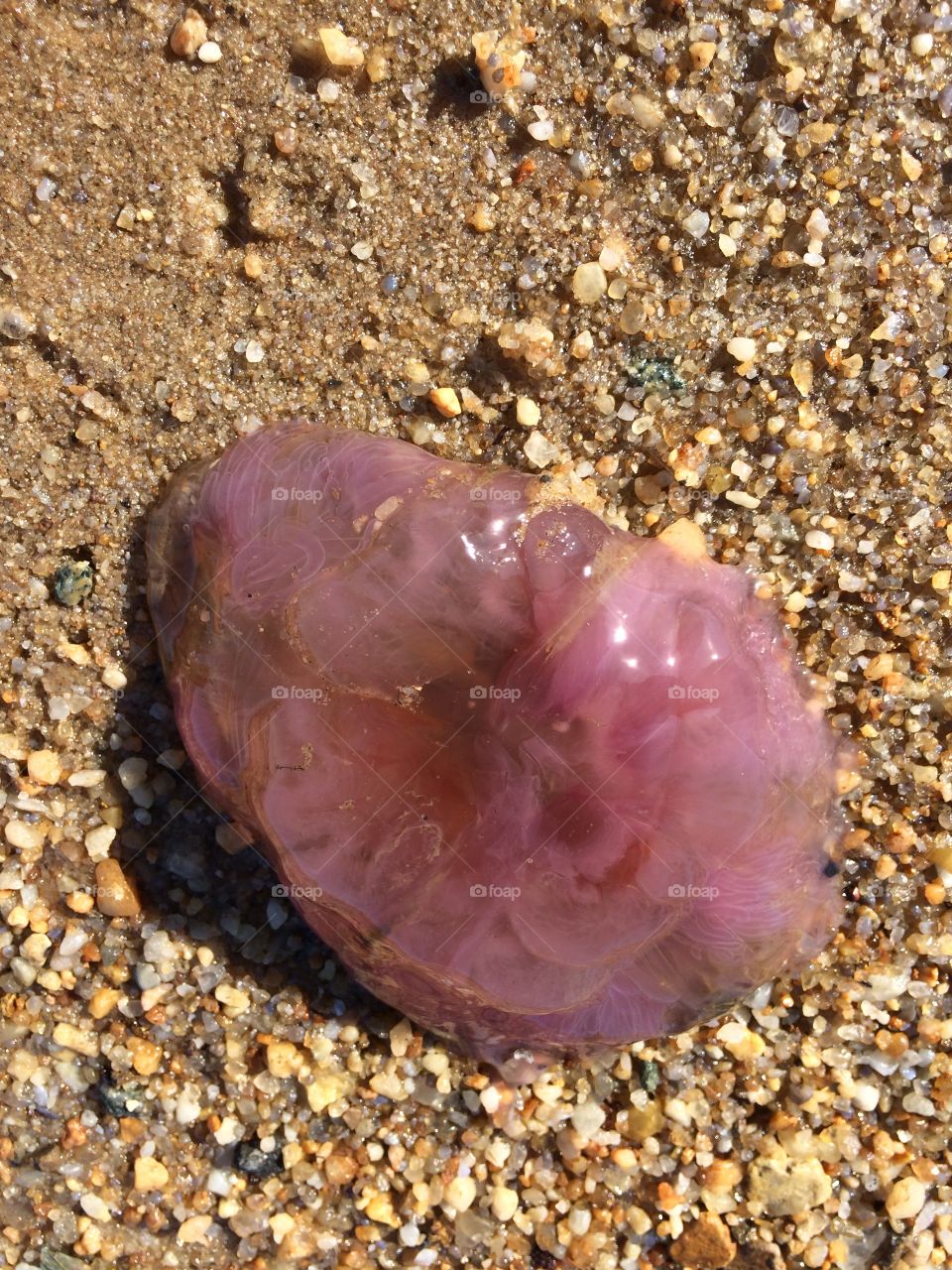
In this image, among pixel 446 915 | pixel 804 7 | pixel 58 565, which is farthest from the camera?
pixel 58 565

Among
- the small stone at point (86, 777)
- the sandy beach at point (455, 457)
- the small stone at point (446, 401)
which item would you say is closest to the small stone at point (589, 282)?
the sandy beach at point (455, 457)

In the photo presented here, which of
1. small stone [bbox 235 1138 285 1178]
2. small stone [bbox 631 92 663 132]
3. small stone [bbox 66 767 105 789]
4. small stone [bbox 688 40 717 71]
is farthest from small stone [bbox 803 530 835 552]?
small stone [bbox 235 1138 285 1178]

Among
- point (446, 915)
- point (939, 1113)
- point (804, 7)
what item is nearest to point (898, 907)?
point (939, 1113)

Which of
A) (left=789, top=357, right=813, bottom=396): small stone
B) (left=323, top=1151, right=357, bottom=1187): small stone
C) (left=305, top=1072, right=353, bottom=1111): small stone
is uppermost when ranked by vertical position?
(left=789, top=357, right=813, bottom=396): small stone

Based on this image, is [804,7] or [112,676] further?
[112,676]

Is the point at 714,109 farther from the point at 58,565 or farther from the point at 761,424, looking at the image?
the point at 58,565

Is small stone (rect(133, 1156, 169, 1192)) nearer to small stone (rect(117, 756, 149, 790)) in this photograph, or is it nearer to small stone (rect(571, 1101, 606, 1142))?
small stone (rect(117, 756, 149, 790))
